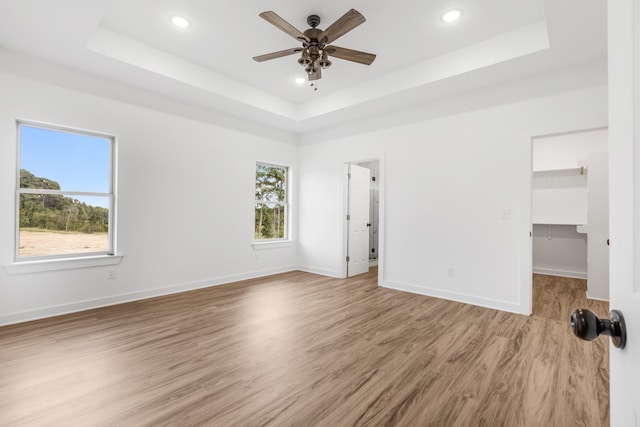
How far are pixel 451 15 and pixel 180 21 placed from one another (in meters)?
2.68

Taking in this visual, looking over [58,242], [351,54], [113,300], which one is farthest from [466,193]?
[58,242]

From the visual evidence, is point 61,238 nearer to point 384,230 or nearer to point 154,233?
point 154,233

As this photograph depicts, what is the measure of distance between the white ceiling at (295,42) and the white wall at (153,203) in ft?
1.57

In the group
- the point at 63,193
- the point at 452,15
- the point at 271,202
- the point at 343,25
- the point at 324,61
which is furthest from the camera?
the point at 271,202

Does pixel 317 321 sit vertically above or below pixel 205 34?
below

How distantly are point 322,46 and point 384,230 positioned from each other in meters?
2.86

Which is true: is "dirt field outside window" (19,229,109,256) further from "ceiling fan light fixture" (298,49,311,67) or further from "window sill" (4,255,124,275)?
"ceiling fan light fixture" (298,49,311,67)

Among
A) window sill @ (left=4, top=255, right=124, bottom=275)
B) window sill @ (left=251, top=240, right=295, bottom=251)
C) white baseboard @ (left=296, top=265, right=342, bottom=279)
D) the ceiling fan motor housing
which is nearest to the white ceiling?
the ceiling fan motor housing

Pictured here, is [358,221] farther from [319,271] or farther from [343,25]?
[343,25]

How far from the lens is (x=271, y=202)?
586cm

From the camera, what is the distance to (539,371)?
235 centimetres

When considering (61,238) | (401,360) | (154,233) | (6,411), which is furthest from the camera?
(154,233)

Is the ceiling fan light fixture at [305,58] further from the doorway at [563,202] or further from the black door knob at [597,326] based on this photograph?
the doorway at [563,202]

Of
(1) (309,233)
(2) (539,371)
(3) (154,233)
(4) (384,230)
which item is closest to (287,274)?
(1) (309,233)
